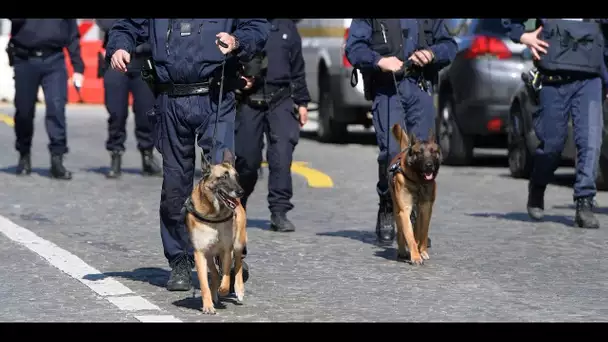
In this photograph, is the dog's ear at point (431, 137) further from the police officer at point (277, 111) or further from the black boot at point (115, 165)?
the black boot at point (115, 165)

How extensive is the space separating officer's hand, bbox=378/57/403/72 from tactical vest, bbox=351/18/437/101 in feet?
0.64

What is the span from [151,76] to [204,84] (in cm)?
34

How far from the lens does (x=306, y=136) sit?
73.2 ft

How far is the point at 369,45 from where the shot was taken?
35.9 ft

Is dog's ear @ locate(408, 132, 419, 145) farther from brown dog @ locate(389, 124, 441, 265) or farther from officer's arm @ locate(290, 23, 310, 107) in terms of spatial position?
officer's arm @ locate(290, 23, 310, 107)

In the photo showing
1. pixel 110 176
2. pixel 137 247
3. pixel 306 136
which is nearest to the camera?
pixel 137 247

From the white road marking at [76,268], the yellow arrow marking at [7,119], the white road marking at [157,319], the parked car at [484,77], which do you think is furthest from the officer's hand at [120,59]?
the yellow arrow marking at [7,119]

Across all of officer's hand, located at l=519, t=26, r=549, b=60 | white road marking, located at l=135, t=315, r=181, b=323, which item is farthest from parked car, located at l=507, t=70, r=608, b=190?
white road marking, located at l=135, t=315, r=181, b=323

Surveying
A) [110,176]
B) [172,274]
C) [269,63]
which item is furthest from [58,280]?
[110,176]

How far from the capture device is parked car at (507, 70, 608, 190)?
14.5 metres

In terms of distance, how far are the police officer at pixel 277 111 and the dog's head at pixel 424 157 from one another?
1.73 meters

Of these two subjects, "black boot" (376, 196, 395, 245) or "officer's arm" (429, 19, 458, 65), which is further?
"black boot" (376, 196, 395, 245)

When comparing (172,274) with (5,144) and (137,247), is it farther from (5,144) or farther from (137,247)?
(5,144)

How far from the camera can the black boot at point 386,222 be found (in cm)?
1105
